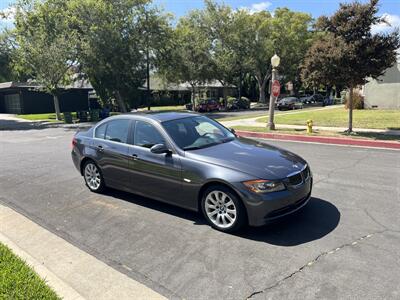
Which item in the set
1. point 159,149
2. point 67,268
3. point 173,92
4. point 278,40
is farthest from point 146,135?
point 173,92

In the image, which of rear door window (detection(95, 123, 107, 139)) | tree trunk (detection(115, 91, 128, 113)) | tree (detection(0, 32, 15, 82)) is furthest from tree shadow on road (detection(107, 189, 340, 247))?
tree (detection(0, 32, 15, 82))

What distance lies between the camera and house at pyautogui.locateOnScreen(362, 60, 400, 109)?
26656mm

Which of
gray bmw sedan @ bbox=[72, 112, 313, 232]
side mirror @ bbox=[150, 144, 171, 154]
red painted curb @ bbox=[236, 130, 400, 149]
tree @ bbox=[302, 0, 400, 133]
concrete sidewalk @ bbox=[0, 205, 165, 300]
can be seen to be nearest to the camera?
concrete sidewalk @ bbox=[0, 205, 165, 300]

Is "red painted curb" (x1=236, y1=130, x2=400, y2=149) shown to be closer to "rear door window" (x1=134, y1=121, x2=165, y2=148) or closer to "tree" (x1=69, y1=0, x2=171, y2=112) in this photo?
"rear door window" (x1=134, y1=121, x2=165, y2=148)

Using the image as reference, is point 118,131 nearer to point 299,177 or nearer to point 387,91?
point 299,177

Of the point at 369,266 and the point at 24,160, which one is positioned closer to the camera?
the point at 369,266

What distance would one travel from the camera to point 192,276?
373cm

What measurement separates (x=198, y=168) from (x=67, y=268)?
1.96m

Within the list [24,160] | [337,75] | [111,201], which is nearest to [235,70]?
[337,75]

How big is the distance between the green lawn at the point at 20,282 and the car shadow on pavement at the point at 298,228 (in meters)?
2.35

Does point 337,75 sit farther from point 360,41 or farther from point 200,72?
point 200,72

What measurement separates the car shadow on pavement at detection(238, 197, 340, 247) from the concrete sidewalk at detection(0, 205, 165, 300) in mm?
1695

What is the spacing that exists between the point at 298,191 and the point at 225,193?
0.94 meters

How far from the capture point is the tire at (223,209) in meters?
4.56
